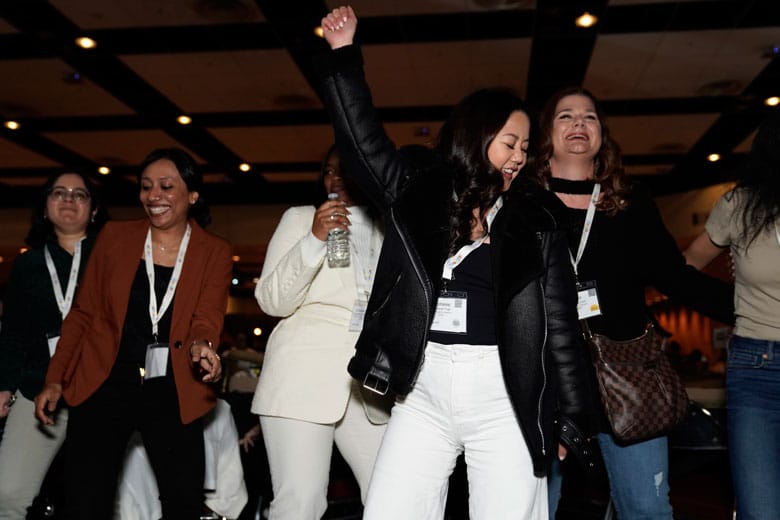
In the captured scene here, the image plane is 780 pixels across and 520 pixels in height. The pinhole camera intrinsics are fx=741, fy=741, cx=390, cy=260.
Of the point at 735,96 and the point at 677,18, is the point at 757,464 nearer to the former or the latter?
the point at 677,18

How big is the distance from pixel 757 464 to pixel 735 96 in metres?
8.29

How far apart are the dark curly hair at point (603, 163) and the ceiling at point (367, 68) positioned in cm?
453

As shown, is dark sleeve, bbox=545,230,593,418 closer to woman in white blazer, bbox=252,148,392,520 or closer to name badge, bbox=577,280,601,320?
name badge, bbox=577,280,601,320

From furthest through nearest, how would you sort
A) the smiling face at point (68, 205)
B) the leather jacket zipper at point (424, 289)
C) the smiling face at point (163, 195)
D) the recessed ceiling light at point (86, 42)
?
the recessed ceiling light at point (86, 42) < the smiling face at point (68, 205) < the smiling face at point (163, 195) < the leather jacket zipper at point (424, 289)

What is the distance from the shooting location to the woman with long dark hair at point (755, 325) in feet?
6.84

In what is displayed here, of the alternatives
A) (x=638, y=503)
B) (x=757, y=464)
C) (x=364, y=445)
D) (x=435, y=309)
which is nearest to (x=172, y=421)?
(x=364, y=445)

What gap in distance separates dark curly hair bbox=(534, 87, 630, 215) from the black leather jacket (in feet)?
2.15

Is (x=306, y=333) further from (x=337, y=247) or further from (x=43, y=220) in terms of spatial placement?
(x=43, y=220)

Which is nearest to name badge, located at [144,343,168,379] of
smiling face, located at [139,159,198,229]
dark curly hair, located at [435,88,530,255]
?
smiling face, located at [139,159,198,229]

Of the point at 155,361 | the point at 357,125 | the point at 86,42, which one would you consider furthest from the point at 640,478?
the point at 86,42

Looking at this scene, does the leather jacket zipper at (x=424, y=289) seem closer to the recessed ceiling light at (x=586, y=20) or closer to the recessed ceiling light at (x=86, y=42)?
the recessed ceiling light at (x=586, y=20)

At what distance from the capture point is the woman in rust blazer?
2430 mm

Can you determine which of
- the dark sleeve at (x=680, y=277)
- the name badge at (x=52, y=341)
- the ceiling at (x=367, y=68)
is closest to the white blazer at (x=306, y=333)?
the dark sleeve at (x=680, y=277)

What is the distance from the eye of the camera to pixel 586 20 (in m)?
7.08
